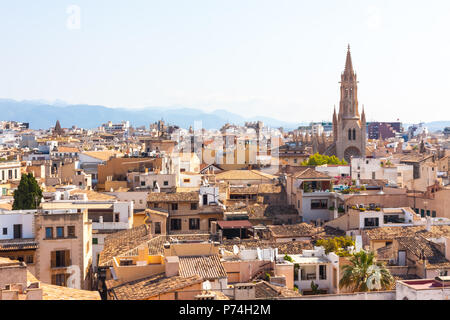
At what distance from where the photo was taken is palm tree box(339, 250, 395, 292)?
59.8ft

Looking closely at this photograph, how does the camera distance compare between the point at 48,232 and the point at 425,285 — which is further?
the point at 48,232

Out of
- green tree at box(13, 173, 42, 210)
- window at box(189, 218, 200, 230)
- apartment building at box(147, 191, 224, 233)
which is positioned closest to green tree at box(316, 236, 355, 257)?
apartment building at box(147, 191, 224, 233)

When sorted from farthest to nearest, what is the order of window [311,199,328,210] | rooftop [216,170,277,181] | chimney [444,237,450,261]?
rooftop [216,170,277,181], window [311,199,328,210], chimney [444,237,450,261]

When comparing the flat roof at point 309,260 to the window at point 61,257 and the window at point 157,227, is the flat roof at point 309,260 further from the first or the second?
the window at point 157,227

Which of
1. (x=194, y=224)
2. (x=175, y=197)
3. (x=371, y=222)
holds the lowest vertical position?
(x=194, y=224)

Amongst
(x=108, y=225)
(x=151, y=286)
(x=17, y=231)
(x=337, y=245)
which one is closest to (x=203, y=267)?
(x=151, y=286)

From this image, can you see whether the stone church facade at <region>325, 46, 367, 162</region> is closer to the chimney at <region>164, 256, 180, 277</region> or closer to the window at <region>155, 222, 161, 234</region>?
the window at <region>155, 222, 161, 234</region>

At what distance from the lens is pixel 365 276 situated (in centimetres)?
1855

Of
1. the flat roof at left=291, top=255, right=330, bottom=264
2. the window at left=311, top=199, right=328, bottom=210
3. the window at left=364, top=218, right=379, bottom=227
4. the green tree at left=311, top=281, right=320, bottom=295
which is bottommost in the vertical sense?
the green tree at left=311, top=281, right=320, bottom=295

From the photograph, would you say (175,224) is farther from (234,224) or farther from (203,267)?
(203,267)

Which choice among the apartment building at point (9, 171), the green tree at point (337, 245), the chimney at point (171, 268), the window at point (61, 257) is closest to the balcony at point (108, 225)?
the window at point (61, 257)

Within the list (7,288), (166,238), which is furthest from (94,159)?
(7,288)
